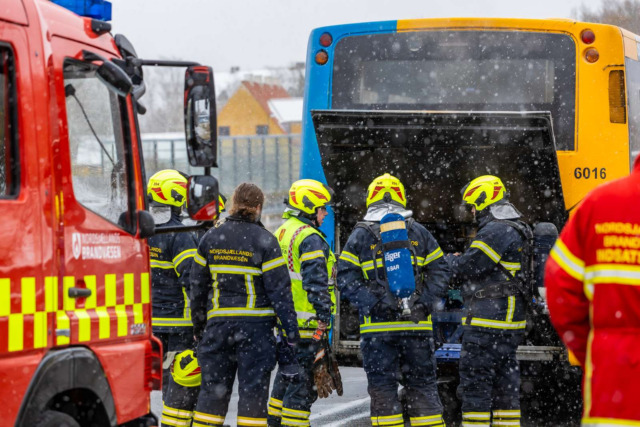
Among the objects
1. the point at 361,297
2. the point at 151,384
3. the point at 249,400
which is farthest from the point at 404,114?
the point at 151,384

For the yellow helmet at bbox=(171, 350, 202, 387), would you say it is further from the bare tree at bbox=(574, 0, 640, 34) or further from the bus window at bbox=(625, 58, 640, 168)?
the bare tree at bbox=(574, 0, 640, 34)

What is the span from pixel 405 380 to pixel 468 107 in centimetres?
266

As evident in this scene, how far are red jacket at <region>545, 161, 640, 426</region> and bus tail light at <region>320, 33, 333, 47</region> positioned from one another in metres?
5.28

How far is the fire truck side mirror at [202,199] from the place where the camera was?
429 cm

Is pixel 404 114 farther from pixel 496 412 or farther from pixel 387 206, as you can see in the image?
pixel 496 412

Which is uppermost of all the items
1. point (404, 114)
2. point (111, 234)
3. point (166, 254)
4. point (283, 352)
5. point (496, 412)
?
point (404, 114)

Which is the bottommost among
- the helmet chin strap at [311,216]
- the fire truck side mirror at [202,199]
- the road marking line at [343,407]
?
the road marking line at [343,407]

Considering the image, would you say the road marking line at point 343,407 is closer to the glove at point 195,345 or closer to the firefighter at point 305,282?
Answer: the firefighter at point 305,282

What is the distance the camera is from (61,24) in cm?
397

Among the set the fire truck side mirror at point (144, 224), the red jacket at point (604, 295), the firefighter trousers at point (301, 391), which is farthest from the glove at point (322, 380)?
the red jacket at point (604, 295)

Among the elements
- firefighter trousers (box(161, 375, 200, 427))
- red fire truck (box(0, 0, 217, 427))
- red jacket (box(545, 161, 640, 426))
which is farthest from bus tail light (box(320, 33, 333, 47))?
red jacket (box(545, 161, 640, 426))

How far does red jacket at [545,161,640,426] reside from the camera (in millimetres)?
3059

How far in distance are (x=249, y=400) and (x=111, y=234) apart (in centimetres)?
224

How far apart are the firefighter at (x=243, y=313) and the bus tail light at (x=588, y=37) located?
325 centimetres
